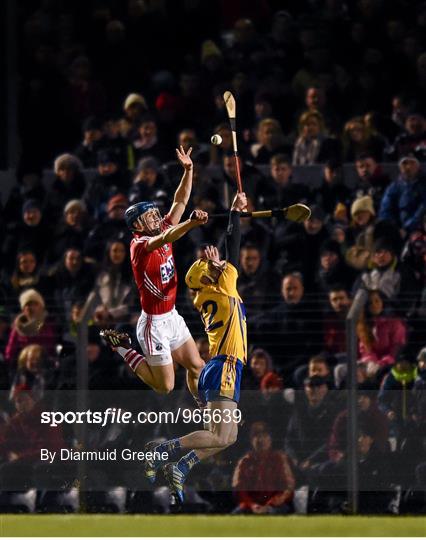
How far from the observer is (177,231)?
12.0 metres

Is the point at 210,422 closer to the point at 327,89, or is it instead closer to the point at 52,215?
the point at 52,215

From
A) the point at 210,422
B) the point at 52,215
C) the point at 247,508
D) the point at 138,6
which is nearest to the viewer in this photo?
the point at 210,422

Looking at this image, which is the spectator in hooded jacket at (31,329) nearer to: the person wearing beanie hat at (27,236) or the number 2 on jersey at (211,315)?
Result: the person wearing beanie hat at (27,236)

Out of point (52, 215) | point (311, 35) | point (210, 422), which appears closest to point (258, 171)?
point (52, 215)

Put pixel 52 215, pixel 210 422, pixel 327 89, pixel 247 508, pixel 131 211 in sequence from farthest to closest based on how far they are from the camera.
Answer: pixel 327 89 → pixel 52 215 → pixel 247 508 → pixel 210 422 → pixel 131 211

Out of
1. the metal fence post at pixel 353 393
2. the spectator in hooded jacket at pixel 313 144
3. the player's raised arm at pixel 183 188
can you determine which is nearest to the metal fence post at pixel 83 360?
the metal fence post at pixel 353 393

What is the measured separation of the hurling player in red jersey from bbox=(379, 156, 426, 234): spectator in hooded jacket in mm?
6559

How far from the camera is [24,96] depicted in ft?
77.8

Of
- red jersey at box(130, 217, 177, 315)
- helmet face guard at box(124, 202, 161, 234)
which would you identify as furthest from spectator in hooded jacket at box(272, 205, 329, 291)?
helmet face guard at box(124, 202, 161, 234)

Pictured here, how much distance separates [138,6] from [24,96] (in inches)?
94.2

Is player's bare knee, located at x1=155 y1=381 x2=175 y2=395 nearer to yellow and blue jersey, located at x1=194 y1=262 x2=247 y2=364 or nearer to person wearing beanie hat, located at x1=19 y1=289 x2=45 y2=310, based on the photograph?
yellow and blue jersey, located at x1=194 y1=262 x2=247 y2=364

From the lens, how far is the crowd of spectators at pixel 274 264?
17719 millimetres

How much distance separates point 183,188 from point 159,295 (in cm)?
78

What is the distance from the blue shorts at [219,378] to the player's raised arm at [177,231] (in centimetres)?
102
